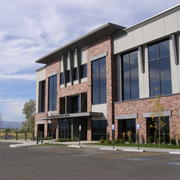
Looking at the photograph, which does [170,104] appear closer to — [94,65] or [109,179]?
[94,65]

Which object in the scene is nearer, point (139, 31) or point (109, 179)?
point (109, 179)

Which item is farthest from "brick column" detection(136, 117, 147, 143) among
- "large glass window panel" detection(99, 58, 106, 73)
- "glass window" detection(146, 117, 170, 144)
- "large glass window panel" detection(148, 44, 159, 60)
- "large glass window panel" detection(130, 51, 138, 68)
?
"large glass window panel" detection(99, 58, 106, 73)

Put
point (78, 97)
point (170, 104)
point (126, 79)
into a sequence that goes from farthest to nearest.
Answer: point (78, 97) → point (126, 79) → point (170, 104)

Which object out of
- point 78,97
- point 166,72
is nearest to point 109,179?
point 166,72

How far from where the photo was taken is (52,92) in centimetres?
5338

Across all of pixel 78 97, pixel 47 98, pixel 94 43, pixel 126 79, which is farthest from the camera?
pixel 47 98

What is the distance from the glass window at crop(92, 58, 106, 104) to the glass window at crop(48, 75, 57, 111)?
40.1ft

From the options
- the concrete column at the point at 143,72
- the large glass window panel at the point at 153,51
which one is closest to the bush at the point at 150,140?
the concrete column at the point at 143,72

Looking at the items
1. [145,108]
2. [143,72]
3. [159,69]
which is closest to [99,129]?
[145,108]

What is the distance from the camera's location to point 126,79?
37.5m

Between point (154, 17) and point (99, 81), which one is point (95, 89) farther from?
point (154, 17)

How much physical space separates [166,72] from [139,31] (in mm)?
6283

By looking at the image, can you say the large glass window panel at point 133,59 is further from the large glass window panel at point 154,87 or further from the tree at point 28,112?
the tree at point 28,112

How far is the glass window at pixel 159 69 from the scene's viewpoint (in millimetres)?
31969
